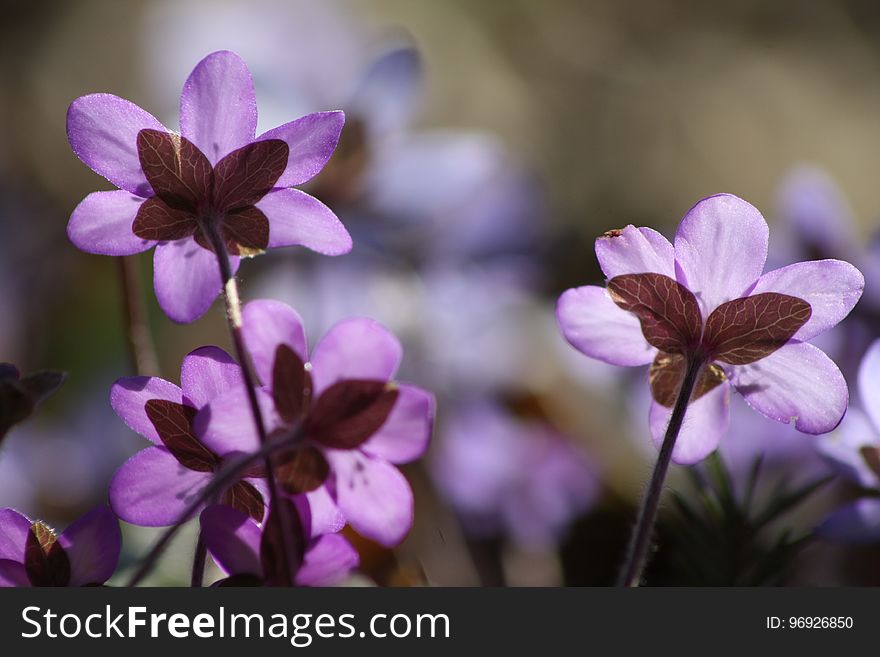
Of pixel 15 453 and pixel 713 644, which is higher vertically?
pixel 15 453

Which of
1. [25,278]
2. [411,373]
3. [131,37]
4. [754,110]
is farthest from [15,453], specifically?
[754,110]

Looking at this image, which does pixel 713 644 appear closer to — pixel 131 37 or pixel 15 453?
pixel 15 453

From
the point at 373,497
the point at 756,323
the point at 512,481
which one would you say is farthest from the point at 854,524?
the point at 512,481

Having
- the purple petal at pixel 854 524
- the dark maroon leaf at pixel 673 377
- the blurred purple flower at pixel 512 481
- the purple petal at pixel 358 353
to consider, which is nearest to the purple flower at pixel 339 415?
the purple petal at pixel 358 353

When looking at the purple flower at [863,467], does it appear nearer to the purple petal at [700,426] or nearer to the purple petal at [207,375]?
the purple petal at [700,426]

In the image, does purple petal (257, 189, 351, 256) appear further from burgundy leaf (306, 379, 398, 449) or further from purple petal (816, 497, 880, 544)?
purple petal (816, 497, 880, 544)

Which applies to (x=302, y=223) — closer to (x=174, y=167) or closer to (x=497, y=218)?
(x=174, y=167)
